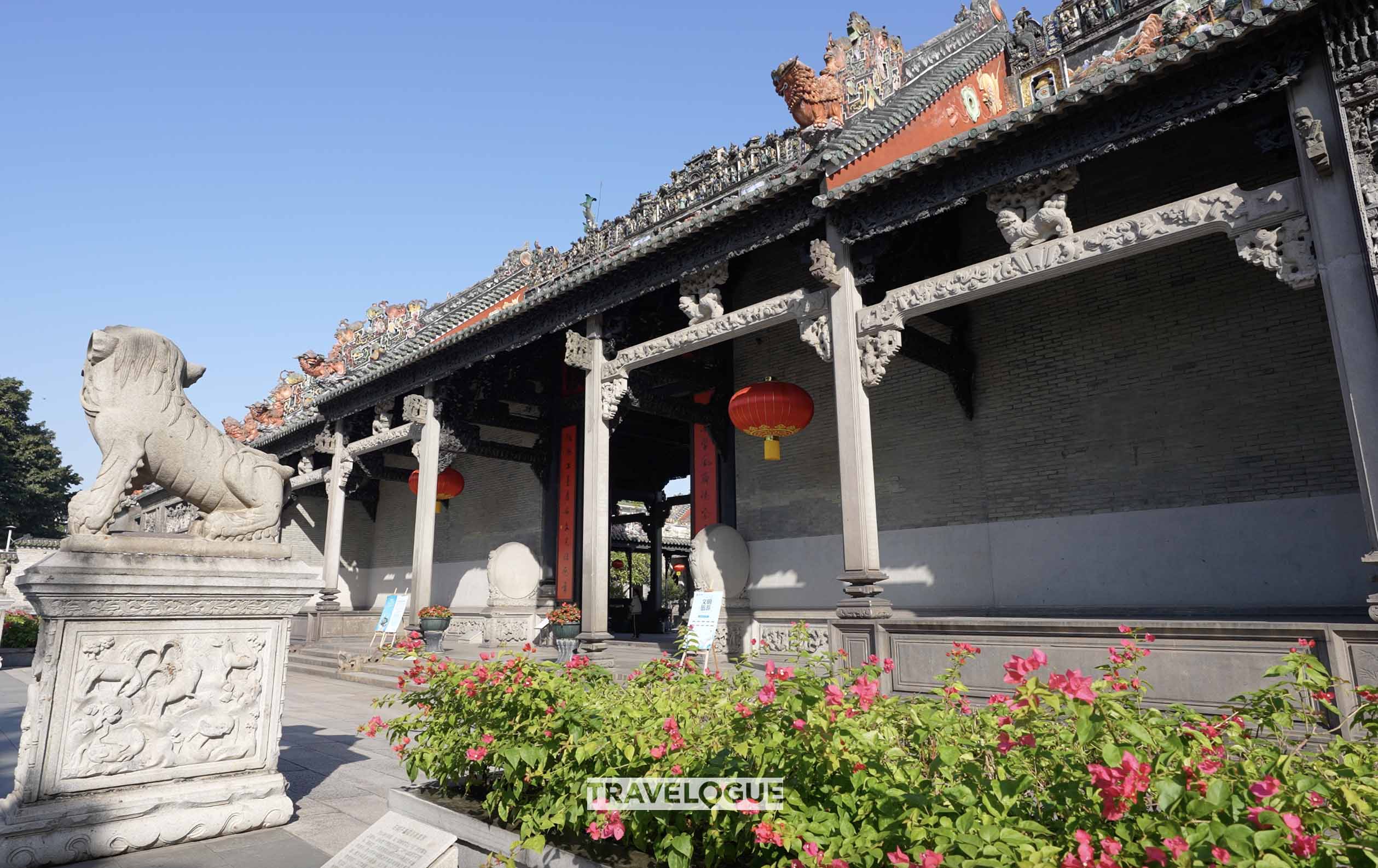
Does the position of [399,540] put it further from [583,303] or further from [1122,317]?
[1122,317]

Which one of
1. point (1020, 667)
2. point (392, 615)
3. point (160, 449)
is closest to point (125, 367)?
point (160, 449)

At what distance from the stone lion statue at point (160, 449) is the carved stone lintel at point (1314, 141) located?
6.73 metres

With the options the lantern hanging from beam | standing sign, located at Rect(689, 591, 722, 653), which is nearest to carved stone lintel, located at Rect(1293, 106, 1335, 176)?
standing sign, located at Rect(689, 591, 722, 653)

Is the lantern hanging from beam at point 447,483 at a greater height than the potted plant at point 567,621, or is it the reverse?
the lantern hanging from beam at point 447,483

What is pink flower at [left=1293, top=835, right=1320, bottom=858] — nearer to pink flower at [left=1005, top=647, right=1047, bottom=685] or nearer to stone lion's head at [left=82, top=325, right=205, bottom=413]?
pink flower at [left=1005, top=647, right=1047, bottom=685]

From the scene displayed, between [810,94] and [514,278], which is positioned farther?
[514,278]

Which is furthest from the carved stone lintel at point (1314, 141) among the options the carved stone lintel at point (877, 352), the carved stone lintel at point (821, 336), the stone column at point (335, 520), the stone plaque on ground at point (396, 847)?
the stone column at point (335, 520)

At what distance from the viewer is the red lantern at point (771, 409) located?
9047 millimetres

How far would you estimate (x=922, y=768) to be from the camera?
232cm

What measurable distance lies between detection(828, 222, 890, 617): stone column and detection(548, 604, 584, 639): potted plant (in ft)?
15.9

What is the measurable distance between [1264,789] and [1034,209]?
19.9 ft

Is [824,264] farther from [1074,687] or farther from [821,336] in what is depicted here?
[1074,687]

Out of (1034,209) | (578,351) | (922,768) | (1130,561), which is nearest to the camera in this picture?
(922,768)

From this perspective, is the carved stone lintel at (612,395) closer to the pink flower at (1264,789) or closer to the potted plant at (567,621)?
the potted plant at (567,621)
